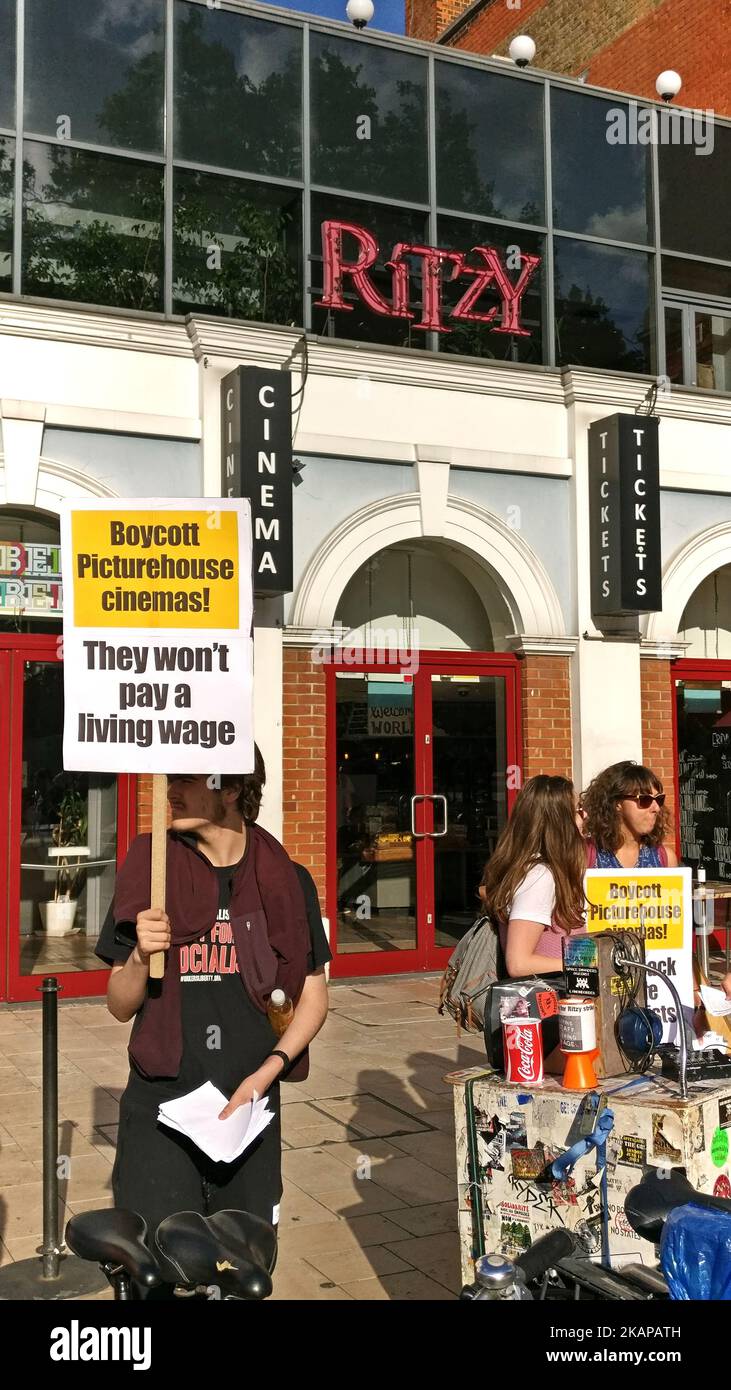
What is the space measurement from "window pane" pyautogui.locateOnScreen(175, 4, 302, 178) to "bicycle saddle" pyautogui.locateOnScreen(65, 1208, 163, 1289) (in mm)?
10306

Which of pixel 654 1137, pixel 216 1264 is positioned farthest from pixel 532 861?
pixel 216 1264

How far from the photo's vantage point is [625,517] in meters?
12.1

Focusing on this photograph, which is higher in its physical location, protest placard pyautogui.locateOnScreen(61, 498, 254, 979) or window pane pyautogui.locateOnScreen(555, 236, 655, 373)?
window pane pyautogui.locateOnScreen(555, 236, 655, 373)

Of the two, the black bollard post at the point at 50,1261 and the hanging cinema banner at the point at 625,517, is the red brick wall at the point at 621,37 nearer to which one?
the hanging cinema banner at the point at 625,517

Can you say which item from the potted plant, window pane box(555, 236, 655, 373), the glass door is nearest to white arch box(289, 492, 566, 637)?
window pane box(555, 236, 655, 373)

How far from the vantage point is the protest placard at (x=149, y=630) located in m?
3.61

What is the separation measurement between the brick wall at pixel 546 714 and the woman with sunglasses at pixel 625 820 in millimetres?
6842

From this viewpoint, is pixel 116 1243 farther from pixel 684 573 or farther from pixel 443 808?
pixel 684 573

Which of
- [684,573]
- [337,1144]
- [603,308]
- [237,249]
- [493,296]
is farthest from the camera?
[603,308]

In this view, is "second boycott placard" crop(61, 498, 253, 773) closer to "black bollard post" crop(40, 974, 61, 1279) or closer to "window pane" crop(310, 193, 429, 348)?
"black bollard post" crop(40, 974, 61, 1279)

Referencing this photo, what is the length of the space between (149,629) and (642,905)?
2299mm

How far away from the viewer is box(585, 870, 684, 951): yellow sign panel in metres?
4.82

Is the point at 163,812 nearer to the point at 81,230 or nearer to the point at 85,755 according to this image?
the point at 85,755

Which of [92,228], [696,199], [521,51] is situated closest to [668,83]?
[696,199]
